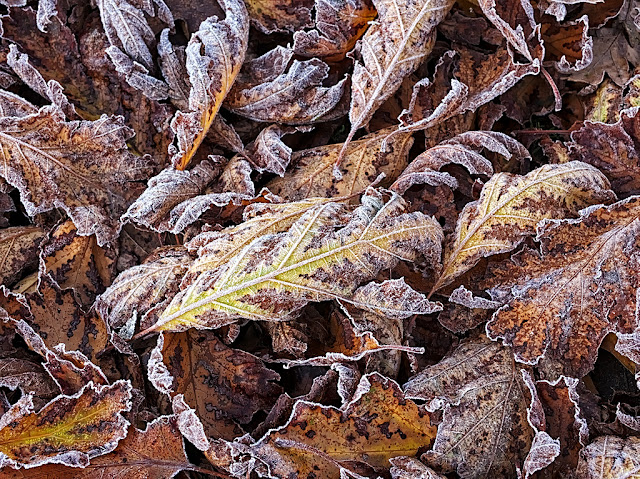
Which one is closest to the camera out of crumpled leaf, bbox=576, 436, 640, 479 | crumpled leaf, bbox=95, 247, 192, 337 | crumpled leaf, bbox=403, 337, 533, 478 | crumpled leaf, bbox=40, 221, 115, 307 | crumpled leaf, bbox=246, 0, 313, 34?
crumpled leaf, bbox=576, 436, 640, 479

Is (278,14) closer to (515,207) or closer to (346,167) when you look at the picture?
(346,167)

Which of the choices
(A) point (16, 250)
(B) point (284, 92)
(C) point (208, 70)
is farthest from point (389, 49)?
(A) point (16, 250)

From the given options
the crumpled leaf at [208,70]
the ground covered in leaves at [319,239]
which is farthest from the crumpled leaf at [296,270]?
the crumpled leaf at [208,70]

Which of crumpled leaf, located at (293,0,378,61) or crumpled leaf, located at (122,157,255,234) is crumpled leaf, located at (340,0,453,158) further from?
crumpled leaf, located at (122,157,255,234)

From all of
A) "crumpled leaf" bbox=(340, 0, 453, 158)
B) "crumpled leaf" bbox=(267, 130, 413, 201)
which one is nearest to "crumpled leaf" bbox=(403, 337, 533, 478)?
"crumpled leaf" bbox=(267, 130, 413, 201)

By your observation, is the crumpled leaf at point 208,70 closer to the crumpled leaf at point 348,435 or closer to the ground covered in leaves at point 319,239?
the ground covered in leaves at point 319,239

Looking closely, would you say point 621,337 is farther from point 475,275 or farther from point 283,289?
point 283,289

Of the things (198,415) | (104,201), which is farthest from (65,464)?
(104,201)
